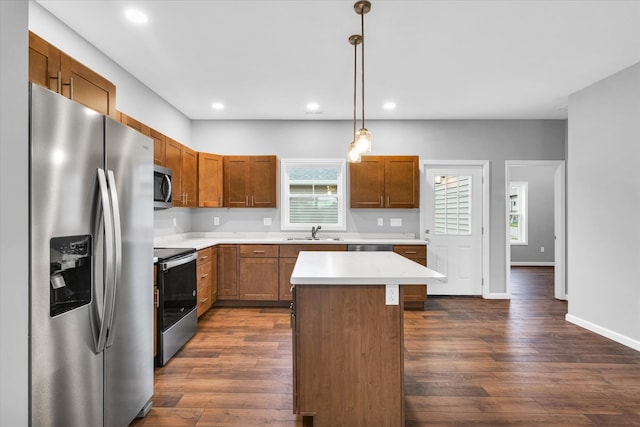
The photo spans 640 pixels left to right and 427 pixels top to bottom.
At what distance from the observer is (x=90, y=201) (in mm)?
1523

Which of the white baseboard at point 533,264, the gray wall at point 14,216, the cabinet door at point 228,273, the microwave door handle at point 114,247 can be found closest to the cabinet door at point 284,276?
the cabinet door at point 228,273

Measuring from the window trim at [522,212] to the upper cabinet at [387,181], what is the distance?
4.92m

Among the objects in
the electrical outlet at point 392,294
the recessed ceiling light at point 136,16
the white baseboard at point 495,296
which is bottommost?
the white baseboard at point 495,296

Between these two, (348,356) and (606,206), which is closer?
(348,356)

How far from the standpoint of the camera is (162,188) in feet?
11.2

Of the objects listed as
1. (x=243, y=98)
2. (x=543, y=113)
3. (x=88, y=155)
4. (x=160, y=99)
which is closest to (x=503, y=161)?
(x=543, y=113)

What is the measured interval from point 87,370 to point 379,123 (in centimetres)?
459

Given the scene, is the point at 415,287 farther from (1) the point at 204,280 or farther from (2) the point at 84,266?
(2) the point at 84,266

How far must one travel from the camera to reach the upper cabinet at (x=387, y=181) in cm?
477

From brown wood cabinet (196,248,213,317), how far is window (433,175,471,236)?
3373mm

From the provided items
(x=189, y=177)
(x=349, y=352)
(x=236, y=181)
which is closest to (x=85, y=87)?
(x=189, y=177)

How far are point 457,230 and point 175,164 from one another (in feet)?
13.5

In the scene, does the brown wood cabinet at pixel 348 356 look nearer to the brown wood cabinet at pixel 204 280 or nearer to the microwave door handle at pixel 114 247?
the microwave door handle at pixel 114 247

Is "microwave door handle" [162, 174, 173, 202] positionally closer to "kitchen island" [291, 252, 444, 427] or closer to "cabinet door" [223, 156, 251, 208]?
"cabinet door" [223, 156, 251, 208]
